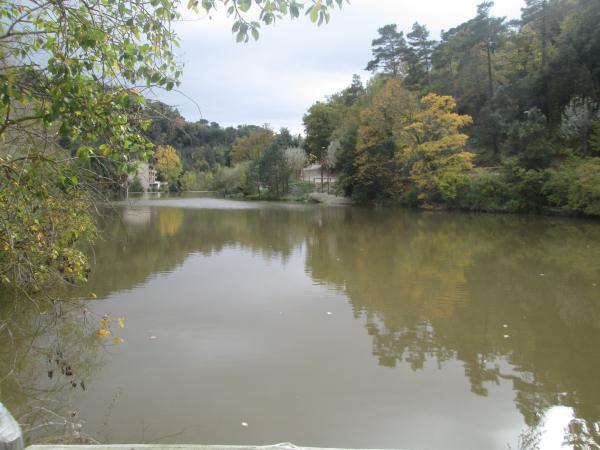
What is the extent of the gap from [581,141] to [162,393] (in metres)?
28.9

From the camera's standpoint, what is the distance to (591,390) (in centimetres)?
459

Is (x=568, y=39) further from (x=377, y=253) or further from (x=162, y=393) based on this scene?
(x=162, y=393)

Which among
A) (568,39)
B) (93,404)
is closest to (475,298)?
(93,404)

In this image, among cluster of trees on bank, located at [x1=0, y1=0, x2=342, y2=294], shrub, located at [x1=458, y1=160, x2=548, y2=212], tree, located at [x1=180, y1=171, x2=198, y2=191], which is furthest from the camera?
tree, located at [x1=180, y1=171, x2=198, y2=191]

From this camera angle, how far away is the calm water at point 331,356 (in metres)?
3.97

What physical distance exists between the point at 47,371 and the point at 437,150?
26.9 meters

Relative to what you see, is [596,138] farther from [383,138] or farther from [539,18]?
[539,18]

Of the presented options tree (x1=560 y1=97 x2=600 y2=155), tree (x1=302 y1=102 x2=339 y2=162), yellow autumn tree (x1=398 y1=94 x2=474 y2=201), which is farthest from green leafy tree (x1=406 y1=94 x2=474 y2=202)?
tree (x1=302 y1=102 x2=339 y2=162)

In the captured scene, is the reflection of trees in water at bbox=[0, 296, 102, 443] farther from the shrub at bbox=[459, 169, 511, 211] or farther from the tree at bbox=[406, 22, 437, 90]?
the tree at bbox=[406, 22, 437, 90]

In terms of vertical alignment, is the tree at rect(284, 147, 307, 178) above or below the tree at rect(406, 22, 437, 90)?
below

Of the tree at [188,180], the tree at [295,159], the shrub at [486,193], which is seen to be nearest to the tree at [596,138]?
the shrub at [486,193]

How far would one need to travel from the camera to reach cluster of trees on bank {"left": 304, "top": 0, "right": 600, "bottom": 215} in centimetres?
2491

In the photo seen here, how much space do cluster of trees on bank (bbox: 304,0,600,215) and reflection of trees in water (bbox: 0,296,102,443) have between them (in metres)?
21.6

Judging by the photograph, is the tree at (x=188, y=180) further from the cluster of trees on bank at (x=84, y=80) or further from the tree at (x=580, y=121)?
the cluster of trees on bank at (x=84, y=80)
